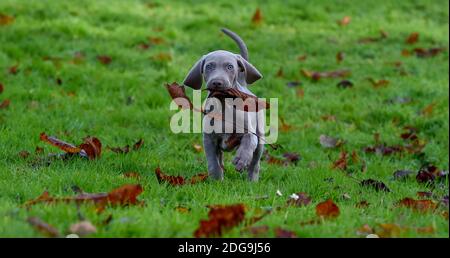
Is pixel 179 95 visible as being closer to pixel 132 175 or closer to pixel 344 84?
pixel 132 175

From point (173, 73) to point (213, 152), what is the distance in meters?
4.44

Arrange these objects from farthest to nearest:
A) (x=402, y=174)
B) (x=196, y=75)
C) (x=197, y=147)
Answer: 1. (x=197, y=147)
2. (x=402, y=174)
3. (x=196, y=75)

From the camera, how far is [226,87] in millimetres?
5270

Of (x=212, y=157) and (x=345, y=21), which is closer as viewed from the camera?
(x=212, y=157)

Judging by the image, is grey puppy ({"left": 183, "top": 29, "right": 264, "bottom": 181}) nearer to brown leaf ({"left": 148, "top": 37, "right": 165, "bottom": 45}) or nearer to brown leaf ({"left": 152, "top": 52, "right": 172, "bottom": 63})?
brown leaf ({"left": 152, "top": 52, "right": 172, "bottom": 63})

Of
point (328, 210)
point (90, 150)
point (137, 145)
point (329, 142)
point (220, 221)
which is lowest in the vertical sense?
point (329, 142)

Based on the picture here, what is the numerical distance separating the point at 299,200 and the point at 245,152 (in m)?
0.64

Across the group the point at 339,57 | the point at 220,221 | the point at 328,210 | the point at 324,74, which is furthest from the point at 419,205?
the point at 339,57

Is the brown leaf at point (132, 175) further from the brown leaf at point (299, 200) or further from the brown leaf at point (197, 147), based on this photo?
the brown leaf at point (197, 147)

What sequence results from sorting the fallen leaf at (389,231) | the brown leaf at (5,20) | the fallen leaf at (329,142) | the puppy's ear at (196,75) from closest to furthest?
the fallen leaf at (389,231) → the puppy's ear at (196,75) → the fallen leaf at (329,142) → the brown leaf at (5,20)

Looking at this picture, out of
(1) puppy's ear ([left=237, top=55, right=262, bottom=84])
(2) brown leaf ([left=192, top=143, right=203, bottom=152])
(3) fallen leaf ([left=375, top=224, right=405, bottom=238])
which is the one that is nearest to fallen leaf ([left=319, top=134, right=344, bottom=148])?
(2) brown leaf ([left=192, top=143, right=203, bottom=152])

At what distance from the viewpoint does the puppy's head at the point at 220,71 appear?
5.25m

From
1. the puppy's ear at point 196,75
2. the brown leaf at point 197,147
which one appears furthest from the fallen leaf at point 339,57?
the puppy's ear at point 196,75

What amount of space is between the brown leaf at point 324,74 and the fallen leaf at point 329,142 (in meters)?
2.64
